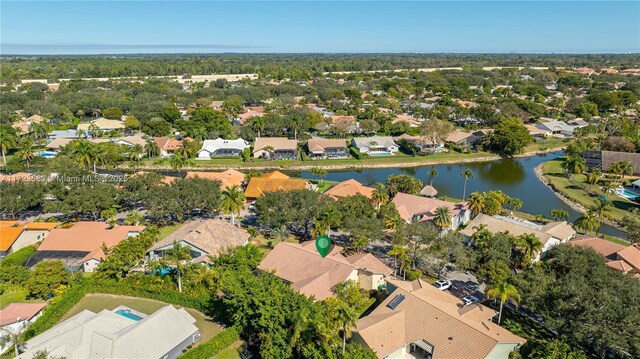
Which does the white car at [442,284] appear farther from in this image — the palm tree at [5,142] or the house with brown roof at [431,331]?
the palm tree at [5,142]

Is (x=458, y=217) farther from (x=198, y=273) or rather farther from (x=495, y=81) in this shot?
(x=495, y=81)

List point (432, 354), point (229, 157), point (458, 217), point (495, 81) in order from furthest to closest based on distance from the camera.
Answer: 1. point (495, 81)
2. point (229, 157)
3. point (458, 217)
4. point (432, 354)

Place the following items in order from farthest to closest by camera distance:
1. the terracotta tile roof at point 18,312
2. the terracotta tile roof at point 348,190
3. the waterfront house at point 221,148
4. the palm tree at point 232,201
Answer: the waterfront house at point 221,148 → the terracotta tile roof at point 348,190 → the palm tree at point 232,201 → the terracotta tile roof at point 18,312

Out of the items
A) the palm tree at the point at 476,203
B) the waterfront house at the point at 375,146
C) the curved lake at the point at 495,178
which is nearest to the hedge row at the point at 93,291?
the palm tree at the point at 476,203

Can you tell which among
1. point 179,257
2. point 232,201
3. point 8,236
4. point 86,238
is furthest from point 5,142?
point 179,257

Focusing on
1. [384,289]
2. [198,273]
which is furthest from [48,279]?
[384,289]

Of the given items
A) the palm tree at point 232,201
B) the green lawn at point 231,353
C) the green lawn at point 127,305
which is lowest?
the green lawn at point 127,305

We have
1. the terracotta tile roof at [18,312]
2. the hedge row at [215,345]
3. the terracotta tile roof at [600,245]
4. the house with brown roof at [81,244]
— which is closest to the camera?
the hedge row at [215,345]
